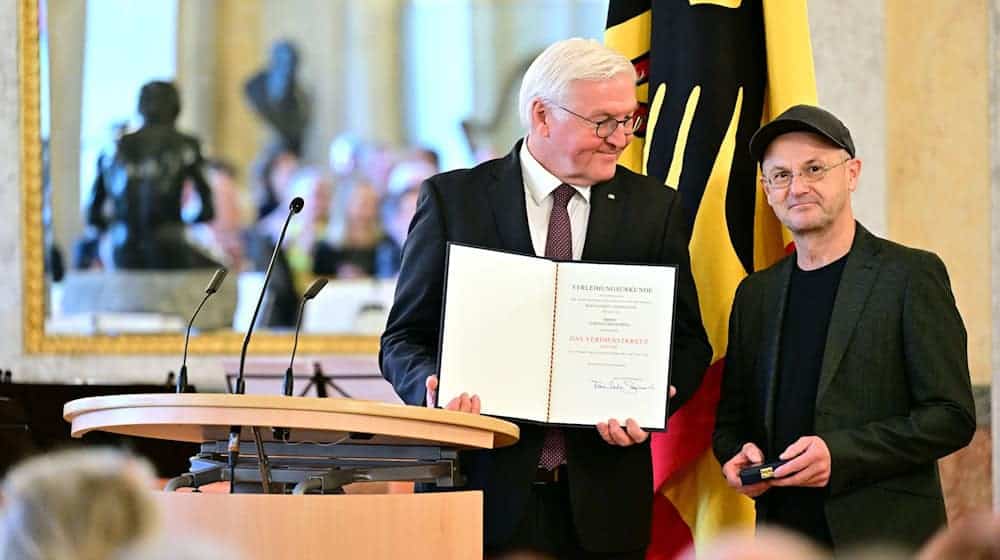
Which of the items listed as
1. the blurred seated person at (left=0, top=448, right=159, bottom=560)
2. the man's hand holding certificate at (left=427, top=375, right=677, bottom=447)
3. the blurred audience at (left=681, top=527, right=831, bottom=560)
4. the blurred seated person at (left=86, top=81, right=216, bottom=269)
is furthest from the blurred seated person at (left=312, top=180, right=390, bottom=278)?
the blurred audience at (left=681, top=527, right=831, bottom=560)

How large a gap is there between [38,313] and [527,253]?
4.08m

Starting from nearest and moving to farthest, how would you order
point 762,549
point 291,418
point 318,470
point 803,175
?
point 762,549
point 291,418
point 318,470
point 803,175

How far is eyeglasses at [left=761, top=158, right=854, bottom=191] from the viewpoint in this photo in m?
3.74

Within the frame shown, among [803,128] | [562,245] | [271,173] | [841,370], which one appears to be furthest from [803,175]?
[271,173]

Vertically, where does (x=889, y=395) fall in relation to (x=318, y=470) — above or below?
above

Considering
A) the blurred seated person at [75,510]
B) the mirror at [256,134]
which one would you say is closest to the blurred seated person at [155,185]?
the mirror at [256,134]

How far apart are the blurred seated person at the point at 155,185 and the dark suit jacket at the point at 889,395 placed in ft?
13.1

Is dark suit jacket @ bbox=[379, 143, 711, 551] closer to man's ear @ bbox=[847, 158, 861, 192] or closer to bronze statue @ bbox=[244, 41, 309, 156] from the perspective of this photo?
man's ear @ bbox=[847, 158, 861, 192]

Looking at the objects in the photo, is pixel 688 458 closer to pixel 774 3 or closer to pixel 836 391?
pixel 836 391

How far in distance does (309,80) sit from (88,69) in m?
1.02

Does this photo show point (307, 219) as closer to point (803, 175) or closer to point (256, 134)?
point (256, 134)

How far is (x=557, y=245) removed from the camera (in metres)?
3.76

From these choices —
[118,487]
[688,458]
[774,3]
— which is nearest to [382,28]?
[774,3]

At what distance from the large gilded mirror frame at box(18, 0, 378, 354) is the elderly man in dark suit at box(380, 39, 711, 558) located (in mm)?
3287
